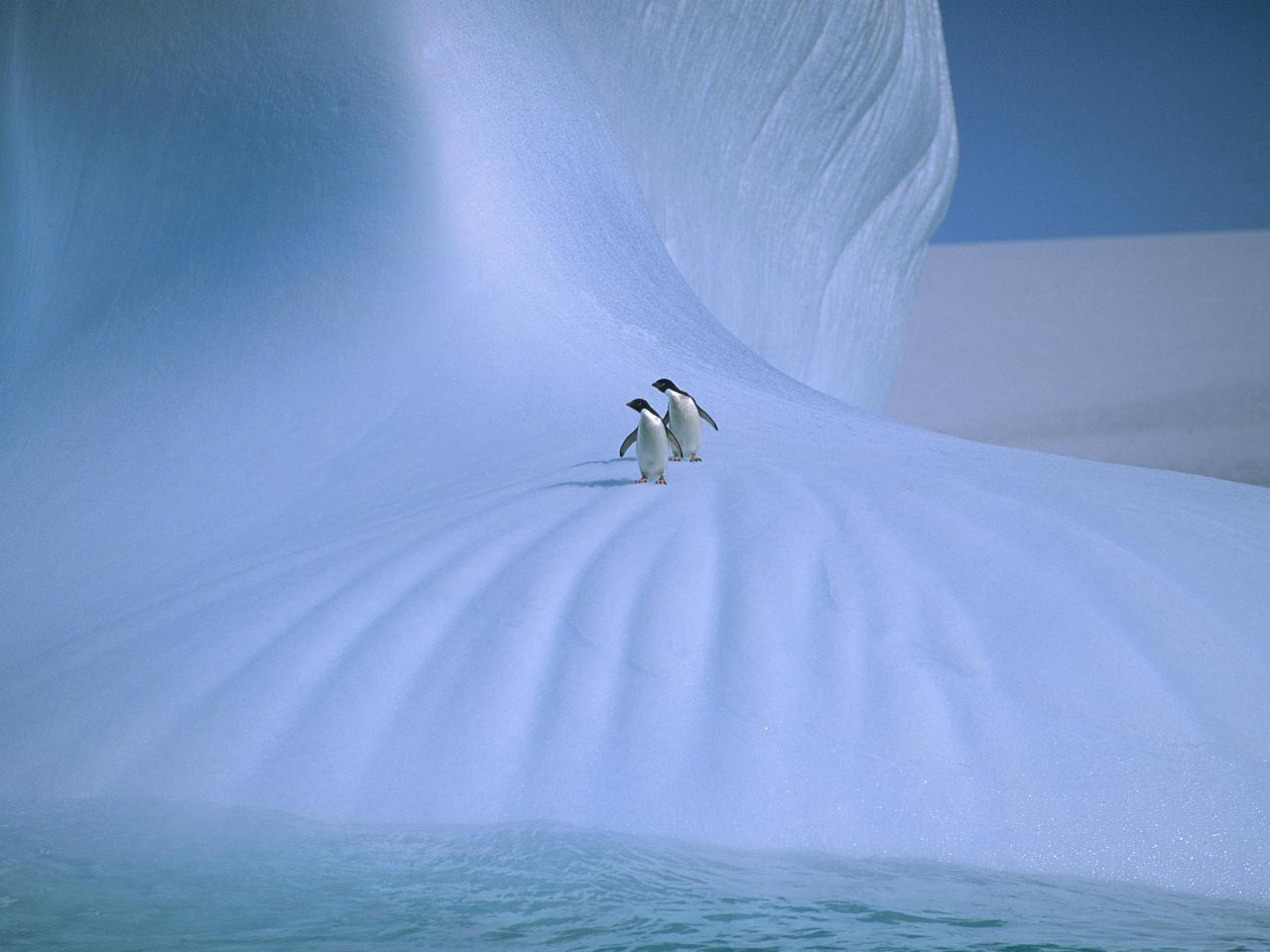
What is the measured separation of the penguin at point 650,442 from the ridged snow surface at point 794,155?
258 cm

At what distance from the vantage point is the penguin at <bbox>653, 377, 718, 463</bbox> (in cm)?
295

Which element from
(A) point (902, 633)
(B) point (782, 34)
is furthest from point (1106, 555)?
(B) point (782, 34)

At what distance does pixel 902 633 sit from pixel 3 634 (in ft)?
6.27

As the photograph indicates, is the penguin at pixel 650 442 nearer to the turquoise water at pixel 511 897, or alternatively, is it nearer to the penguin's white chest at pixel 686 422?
the penguin's white chest at pixel 686 422

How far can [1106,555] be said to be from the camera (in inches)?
92.0

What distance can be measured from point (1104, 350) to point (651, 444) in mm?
13715

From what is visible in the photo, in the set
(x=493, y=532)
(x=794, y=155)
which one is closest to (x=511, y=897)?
(x=493, y=532)

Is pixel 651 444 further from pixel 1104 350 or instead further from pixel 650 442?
pixel 1104 350

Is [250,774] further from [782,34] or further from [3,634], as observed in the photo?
[782,34]

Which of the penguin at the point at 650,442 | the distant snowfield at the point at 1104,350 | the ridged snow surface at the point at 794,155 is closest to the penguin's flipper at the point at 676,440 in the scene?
the penguin at the point at 650,442

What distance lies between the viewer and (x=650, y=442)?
2758 mm

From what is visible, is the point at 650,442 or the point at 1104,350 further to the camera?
the point at 1104,350

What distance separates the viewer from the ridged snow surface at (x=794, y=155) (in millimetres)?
5301

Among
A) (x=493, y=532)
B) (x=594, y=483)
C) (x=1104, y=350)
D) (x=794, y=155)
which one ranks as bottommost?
(x=493, y=532)
